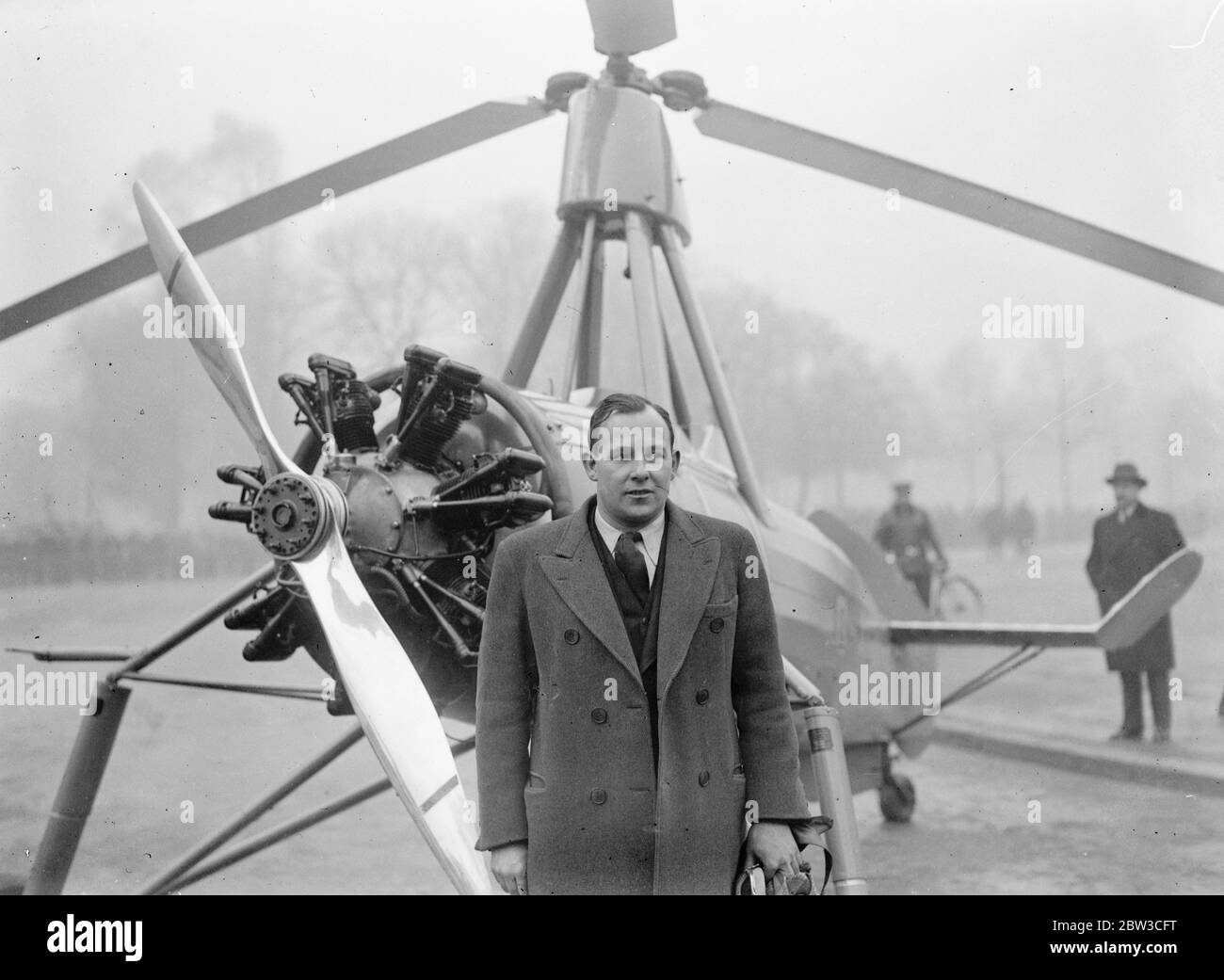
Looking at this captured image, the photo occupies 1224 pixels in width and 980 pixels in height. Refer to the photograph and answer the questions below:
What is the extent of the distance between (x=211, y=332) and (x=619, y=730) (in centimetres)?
218

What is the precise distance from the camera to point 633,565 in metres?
2.20

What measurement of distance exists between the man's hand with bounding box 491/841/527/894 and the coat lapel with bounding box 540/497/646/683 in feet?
1.33

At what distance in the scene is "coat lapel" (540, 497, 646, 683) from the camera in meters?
2.11

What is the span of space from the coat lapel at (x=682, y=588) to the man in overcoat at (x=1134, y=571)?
319cm

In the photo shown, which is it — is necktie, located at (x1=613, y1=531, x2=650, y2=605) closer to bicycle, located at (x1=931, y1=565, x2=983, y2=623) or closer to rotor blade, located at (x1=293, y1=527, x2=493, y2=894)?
rotor blade, located at (x1=293, y1=527, x2=493, y2=894)

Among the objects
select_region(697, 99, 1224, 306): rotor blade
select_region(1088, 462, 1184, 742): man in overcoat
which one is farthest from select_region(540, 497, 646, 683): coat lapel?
select_region(1088, 462, 1184, 742): man in overcoat

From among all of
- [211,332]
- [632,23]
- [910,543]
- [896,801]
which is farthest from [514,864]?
[896,801]

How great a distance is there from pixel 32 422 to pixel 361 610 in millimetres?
2023

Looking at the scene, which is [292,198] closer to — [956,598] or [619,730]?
[619,730]

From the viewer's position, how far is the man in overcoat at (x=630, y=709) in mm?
2105

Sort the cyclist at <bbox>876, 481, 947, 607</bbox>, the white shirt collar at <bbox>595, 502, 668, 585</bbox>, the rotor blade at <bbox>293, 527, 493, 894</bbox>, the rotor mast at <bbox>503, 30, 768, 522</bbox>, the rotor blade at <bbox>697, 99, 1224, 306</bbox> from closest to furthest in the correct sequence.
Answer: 1. the white shirt collar at <bbox>595, 502, 668, 585</bbox>
2. the rotor blade at <bbox>293, 527, 493, 894</bbox>
3. the rotor blade at <bbox>697, 99, 1224, 306</bbox>
4. the rotor mast at <bbox>503, 30, 768, 522</bbox>
5. the cyclist at <bbox>876, 481, 947, 607</bbox>

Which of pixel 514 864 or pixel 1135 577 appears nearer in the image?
pixel 514 864
